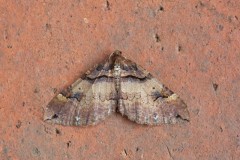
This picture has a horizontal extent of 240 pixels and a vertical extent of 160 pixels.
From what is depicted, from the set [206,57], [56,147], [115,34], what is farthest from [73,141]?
[206,57]

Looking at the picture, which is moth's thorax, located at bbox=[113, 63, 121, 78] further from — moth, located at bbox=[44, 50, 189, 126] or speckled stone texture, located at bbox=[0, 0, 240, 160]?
speckled stone texture, located at bbox=[0, 0, 240, 160]

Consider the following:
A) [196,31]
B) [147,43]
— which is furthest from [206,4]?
[147,43]

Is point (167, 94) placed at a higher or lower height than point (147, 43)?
lower

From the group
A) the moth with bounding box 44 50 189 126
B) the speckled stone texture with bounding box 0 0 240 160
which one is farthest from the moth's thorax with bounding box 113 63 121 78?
the speckled stone texture with bounding box 0 0 240 160

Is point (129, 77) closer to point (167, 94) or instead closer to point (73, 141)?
point (167, 94)

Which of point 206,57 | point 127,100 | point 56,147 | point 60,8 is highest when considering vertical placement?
point 60,8
